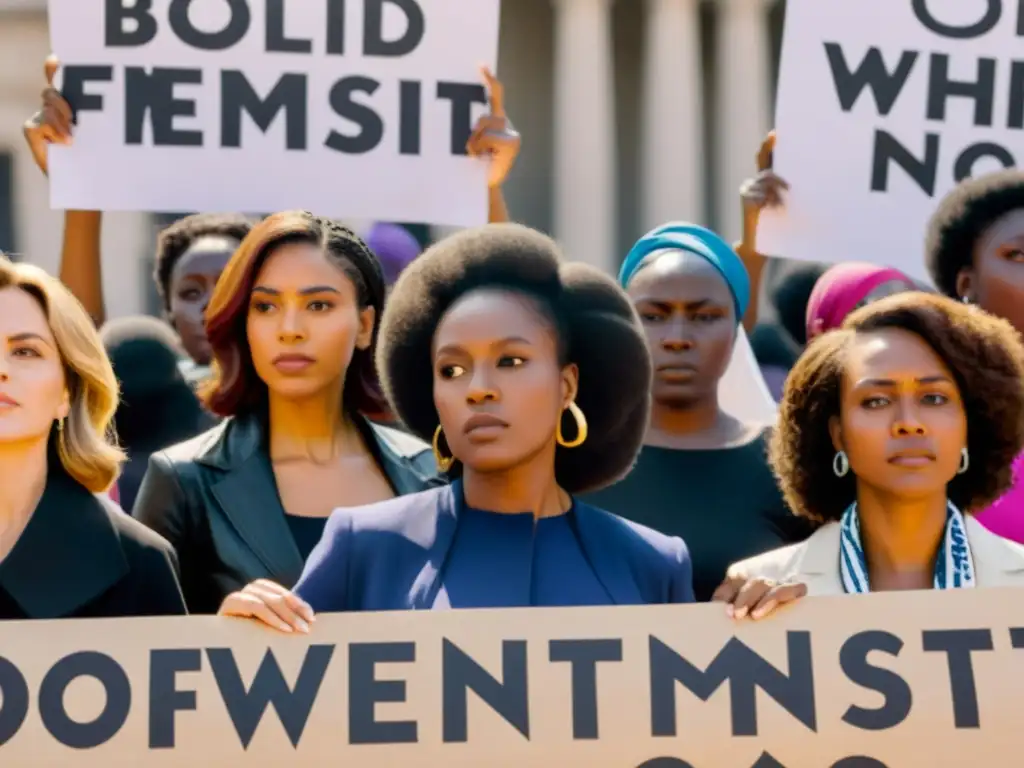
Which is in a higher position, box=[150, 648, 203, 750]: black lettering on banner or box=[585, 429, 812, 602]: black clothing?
box=[585, 429, 812, 602]: black clothing

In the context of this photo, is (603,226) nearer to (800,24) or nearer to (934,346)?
(800,24)

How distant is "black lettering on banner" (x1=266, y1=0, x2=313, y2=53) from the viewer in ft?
27.0

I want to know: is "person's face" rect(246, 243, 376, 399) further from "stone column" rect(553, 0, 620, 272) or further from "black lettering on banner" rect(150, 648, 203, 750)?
"stone column" rect(553, 0, 620, 272)

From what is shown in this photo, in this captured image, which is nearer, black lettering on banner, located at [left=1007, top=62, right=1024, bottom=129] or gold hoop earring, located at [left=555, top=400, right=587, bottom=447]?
gold hoop earring, located at [left=555, top=400, right=587, bottom=447]

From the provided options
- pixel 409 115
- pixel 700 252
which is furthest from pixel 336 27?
pixel 700 252

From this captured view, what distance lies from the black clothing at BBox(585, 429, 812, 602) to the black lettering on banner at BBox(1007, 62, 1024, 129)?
2.30 meters

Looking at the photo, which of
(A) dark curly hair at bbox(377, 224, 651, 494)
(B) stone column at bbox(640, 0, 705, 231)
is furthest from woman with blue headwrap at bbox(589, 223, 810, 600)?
(B) stone column at bbox(640, 0, 705, 231)

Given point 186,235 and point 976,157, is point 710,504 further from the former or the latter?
point 186,235

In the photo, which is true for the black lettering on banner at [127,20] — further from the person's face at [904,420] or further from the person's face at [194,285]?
the person's face at [904,420]

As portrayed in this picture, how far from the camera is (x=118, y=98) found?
26.5 feet

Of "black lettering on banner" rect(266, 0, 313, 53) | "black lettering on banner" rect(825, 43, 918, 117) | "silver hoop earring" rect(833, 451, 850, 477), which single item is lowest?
"silver hoop earring" rect(833, 451, 850, 477)

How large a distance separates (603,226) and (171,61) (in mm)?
29591

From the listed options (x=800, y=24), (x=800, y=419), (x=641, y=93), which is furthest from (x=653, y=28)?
(x=800, y=419)

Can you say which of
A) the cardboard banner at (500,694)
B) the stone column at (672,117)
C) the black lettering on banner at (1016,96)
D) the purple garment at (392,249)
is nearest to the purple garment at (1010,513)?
the cardboard banner at (500,694)
